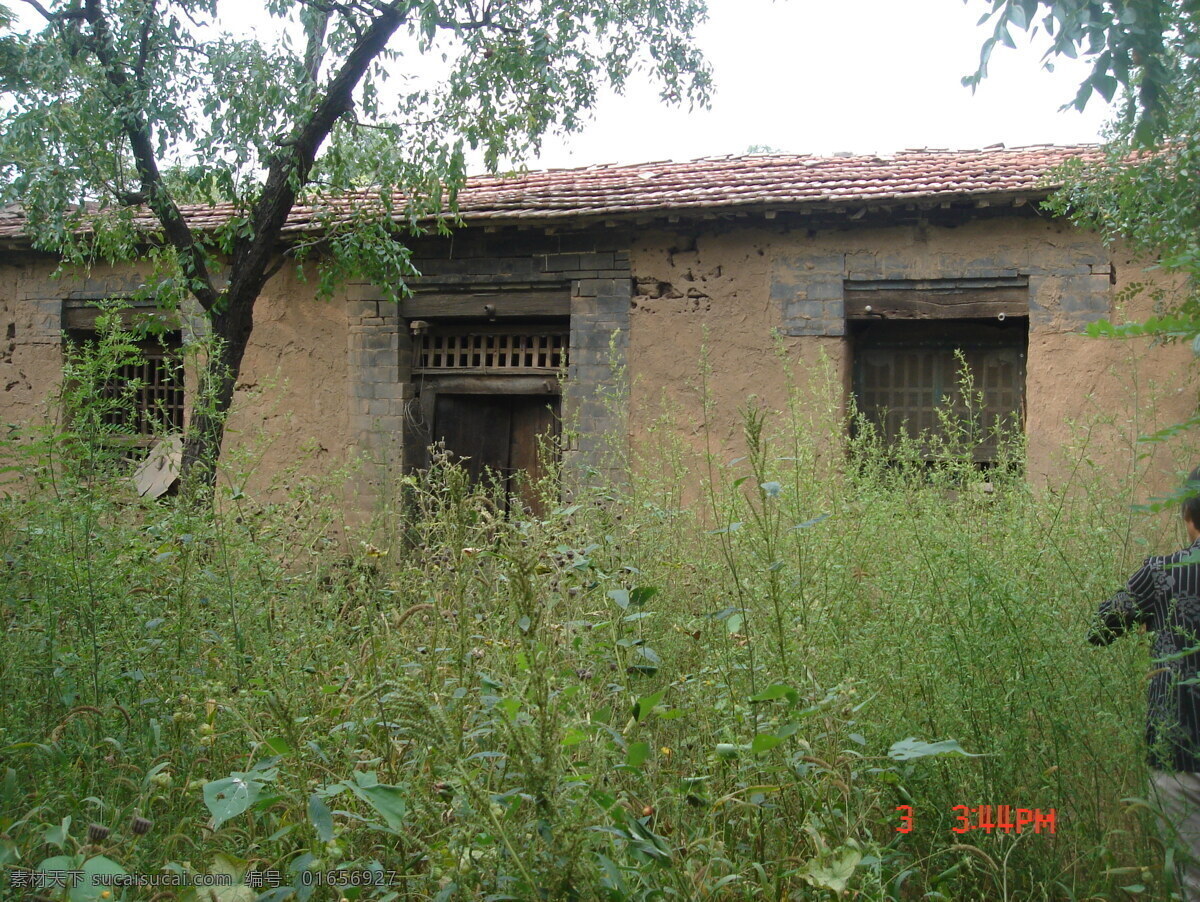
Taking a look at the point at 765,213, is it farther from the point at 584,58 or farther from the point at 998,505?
the point at 998,505

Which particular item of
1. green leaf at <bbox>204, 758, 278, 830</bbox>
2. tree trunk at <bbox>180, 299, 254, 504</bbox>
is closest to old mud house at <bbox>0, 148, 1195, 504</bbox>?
tree trunk at <bbox>180, 299, 254, 504</bbox>

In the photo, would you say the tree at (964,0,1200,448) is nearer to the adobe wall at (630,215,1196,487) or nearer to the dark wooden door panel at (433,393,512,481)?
the adobe wall at (630,215,1196,487)

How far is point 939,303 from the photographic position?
24.1 ft

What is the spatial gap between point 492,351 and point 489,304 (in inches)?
17.6

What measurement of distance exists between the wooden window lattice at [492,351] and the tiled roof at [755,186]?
109cm

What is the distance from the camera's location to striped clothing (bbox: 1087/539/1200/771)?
2.38m

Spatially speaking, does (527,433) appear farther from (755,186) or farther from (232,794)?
(232,794)

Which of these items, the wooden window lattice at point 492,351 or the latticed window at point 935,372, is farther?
the wooden window lattice at point 492,351

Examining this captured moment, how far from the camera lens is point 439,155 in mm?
7617

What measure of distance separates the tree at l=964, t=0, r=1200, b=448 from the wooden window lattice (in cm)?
397

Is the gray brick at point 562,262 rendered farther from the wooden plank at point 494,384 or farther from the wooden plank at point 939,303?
the wooden plank at point 939,303

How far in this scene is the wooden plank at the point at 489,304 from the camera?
830cm
